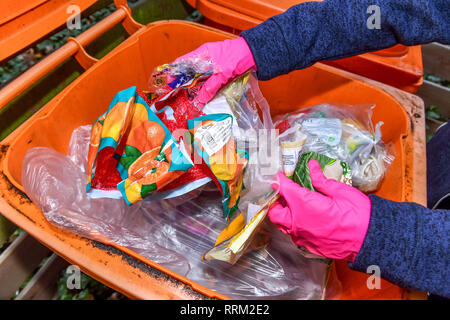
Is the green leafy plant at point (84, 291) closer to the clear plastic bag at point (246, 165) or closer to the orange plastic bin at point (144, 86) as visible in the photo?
the orange plastic bin at point (144, 86)

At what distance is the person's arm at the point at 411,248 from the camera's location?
570mm

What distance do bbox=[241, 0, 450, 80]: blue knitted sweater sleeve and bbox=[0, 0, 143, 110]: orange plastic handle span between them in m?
0.46

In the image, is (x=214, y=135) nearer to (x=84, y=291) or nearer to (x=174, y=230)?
(x=174, y=230)

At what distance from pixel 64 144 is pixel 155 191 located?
40cm

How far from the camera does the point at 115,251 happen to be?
2.18 ft

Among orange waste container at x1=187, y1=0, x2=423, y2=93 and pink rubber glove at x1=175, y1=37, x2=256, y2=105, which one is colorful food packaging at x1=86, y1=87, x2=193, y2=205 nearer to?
pink rubber glove at x1=175, y1=37, x2=256, y2=105

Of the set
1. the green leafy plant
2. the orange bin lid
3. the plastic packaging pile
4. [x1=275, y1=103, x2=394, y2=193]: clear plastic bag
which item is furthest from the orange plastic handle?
the green leafy plant

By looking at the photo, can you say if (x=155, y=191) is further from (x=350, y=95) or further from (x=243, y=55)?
(x=350, y=95)

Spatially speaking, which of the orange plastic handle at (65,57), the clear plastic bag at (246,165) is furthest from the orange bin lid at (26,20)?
the clear plastic bag at (246,165)

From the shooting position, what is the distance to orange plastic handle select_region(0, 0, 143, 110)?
2.57ft

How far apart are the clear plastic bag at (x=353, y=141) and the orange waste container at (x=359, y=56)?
213 mm
